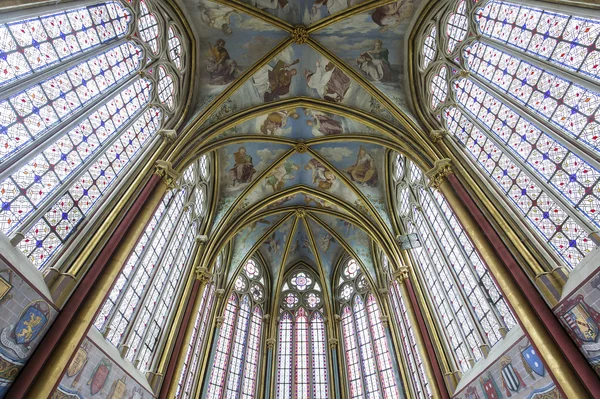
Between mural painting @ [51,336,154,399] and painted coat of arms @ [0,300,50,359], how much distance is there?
3.48 ft

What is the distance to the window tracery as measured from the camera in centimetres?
771

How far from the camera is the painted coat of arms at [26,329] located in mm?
6816

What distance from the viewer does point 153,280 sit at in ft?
40.7

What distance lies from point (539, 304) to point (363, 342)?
12.7 meters

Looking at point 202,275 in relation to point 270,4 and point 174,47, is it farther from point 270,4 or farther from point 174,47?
point 270,4

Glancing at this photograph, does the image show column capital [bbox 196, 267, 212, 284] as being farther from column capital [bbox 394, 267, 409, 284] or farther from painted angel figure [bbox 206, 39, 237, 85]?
column capital [bbox 394, 267, 409, 284]

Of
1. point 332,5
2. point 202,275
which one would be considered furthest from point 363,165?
point 202,275

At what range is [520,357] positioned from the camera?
904cm

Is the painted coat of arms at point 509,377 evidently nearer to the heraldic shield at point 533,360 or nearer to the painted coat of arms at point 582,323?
the heraldic shield at point 533,360

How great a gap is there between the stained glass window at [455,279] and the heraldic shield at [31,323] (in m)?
11.0


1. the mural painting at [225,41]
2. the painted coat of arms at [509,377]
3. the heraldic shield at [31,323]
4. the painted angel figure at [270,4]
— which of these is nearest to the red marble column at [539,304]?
the painted coat of arms at [509,377]

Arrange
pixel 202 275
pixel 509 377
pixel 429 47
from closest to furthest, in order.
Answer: pixel 509 377 < pixel 429 47 < pixel 202 275

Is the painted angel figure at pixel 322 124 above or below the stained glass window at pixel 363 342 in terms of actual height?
above

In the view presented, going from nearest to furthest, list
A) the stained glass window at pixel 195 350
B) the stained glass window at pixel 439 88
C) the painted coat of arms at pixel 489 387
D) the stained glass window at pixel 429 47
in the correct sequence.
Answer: the painted coat of arms at pixel 489 387
the stained glass window at pixel 439 88
the stained glass window at pixel 429 47
the stained glass window at pixel 195 350
